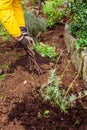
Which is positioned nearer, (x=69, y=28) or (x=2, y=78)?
(x=2, y=78)

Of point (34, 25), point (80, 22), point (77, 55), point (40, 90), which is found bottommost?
point (40, 90)

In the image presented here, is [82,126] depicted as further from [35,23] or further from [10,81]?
[35,23]

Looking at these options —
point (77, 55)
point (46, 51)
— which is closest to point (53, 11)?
point (46, 51)

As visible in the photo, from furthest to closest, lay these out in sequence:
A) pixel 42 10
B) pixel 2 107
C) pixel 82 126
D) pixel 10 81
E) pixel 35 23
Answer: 1. pixel 42 10
2. pixel 35 23
3. pixel 10 81
4. pixel 2 107
5. pixel 82 126

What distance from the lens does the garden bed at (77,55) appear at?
4.78 m

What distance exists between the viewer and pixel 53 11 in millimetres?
6430

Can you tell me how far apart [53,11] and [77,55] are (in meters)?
1.65

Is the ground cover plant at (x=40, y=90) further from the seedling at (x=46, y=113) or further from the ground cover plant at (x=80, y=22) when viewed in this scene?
the ground cover plant at (x=80, y=22)

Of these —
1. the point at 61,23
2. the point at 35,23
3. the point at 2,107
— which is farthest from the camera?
the point at 61,23

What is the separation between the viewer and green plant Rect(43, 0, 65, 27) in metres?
6.37

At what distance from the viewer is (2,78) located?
16.4ft

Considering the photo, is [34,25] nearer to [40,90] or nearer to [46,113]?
[40,90]

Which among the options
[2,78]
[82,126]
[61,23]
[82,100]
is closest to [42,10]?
[61,23]

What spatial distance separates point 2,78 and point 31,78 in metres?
0.41
